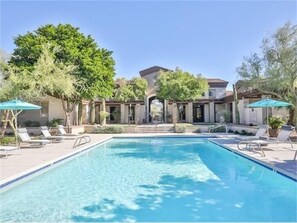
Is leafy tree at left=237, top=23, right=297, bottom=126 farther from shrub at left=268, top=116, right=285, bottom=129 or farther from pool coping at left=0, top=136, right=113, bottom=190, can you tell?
pool coping at left=0, top=136, right=113, bottom=190

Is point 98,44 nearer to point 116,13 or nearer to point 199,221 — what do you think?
point 116,13

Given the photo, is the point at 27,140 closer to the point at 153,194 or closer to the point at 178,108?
the point at 153,194

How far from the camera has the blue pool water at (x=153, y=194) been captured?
685 cm

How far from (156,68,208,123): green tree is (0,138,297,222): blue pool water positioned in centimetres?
1877

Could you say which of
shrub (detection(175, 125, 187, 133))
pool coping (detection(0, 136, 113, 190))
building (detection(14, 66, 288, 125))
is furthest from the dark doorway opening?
pool coping (detection(0, 136, 113, 190))

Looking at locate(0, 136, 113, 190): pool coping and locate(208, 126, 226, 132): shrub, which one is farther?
locate(208, 126, 226, 132): shrub

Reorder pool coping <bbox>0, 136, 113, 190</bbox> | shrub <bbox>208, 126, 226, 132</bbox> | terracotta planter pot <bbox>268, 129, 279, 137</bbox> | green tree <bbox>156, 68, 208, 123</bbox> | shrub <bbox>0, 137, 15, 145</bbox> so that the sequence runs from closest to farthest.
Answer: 1. pool coping <bbox>0, 136, 113, 190</bbox>
2. shrub <bbox>0, 137, 15, 145</bbox>
3. terracotta planter pot <bbox>268, 129, 279, 137</bbox>
4. shrub <bbox>208, 126, 226, 132</bbox>
5. green tree <bbox>156, 68, 208, 123</bbox>

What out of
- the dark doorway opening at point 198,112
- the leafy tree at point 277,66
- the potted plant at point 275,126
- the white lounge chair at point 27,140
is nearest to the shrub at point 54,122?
the white lounge chair at point 27,140

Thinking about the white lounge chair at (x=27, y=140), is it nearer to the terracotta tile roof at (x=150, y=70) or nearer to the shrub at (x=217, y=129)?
the shrub at (x=217, y=129)

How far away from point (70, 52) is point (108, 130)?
330 inches

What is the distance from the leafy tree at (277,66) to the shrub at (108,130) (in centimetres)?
1309

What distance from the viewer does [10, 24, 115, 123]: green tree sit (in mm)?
25531

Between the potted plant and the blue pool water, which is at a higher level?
the potted plant

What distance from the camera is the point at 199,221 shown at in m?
6.41
